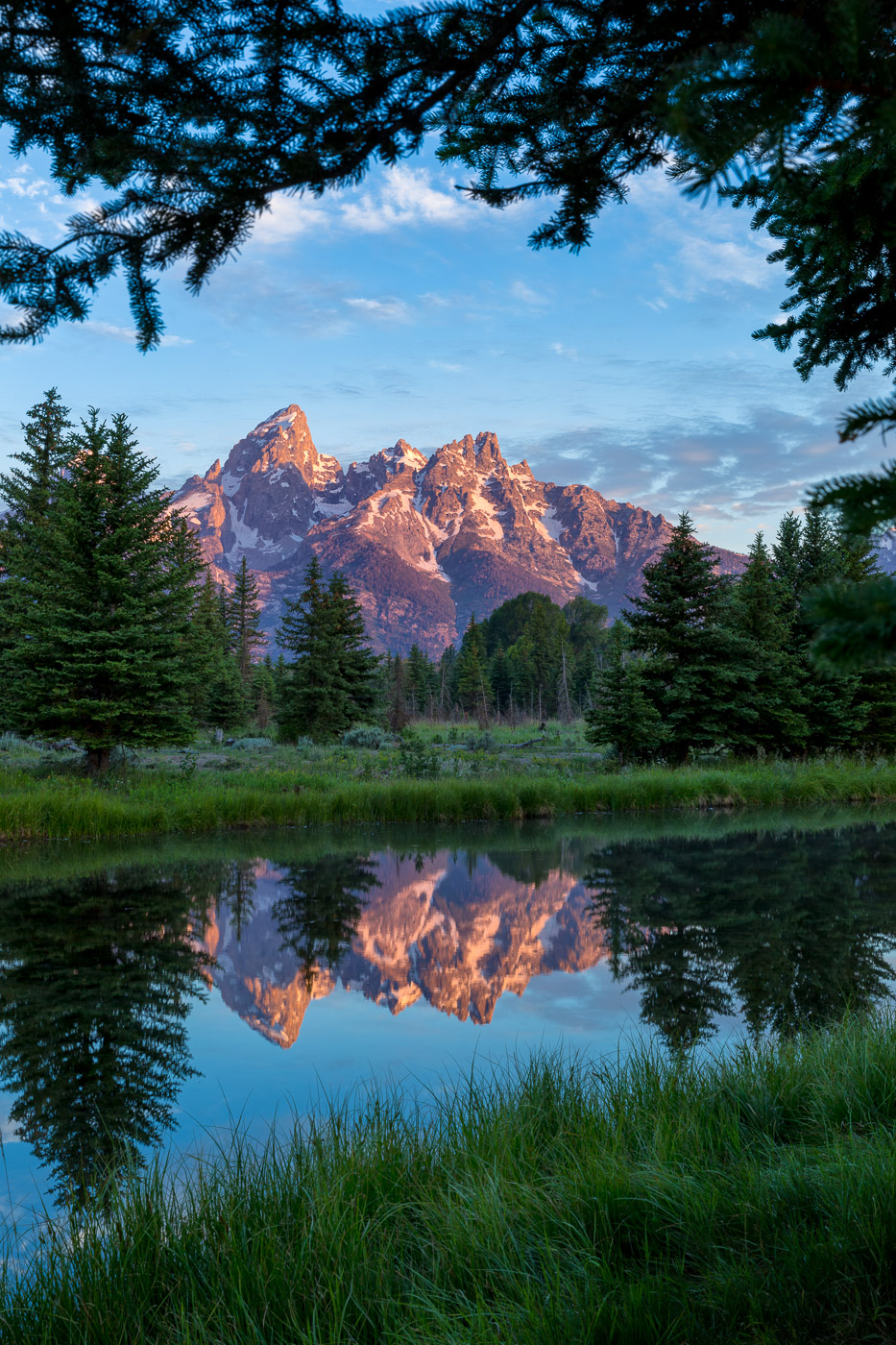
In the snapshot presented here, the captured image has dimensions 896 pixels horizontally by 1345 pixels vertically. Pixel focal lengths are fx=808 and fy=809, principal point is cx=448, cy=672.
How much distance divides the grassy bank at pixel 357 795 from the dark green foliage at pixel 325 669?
6169mm

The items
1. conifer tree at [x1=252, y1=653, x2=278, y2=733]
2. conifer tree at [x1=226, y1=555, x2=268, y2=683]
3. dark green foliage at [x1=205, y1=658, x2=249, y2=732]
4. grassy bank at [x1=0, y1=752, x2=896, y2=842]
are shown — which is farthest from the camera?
conifer tree at [x1=226, y1=555, x2=268, y2=683]

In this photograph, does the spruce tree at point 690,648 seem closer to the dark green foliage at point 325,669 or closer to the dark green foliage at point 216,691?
the dark green foliage at point 325,669

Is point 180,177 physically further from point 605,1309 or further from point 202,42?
point 605,1309

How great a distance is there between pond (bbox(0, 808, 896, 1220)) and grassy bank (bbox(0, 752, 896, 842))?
4.69ft

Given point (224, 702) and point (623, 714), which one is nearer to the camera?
point (623, 714)

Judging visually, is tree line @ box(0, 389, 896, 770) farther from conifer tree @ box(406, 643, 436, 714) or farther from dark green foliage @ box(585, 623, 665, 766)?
conifer tree @ box(406, 643, 436, 714)

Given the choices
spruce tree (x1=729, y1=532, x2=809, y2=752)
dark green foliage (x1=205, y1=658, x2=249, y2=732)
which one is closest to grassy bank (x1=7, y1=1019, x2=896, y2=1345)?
spruce tree (x1=729, y1=532, x2=809, y2=752)

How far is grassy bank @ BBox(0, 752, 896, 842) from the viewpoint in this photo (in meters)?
14.3

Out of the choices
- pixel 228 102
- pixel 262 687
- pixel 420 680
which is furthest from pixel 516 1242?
pixel 420 680

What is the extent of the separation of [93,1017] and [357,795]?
1094 cm

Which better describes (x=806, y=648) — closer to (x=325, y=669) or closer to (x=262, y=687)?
(x=325, y=669)

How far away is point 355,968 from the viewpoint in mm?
7965

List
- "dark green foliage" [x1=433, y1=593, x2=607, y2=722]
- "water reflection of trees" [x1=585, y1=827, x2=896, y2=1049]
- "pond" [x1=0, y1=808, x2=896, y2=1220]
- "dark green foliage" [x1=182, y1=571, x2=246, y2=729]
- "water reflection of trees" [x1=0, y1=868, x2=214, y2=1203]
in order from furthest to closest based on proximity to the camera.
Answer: "dark green foliage" [x1=433, y1=593, x2=607, y2=722] → "dark green foliage" [x1=182, y1=571, x2=246, y2=729] → "water reflection of trees" [x1=585, y1=827, x2=896, y2=1049] → "pond" [x1=0, y1=808, x2=896, y2=1220] → "water reflection of trees" [x1=0, y1=868, x2=214, y2=1203]

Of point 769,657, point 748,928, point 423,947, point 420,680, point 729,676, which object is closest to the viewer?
point 423,947
